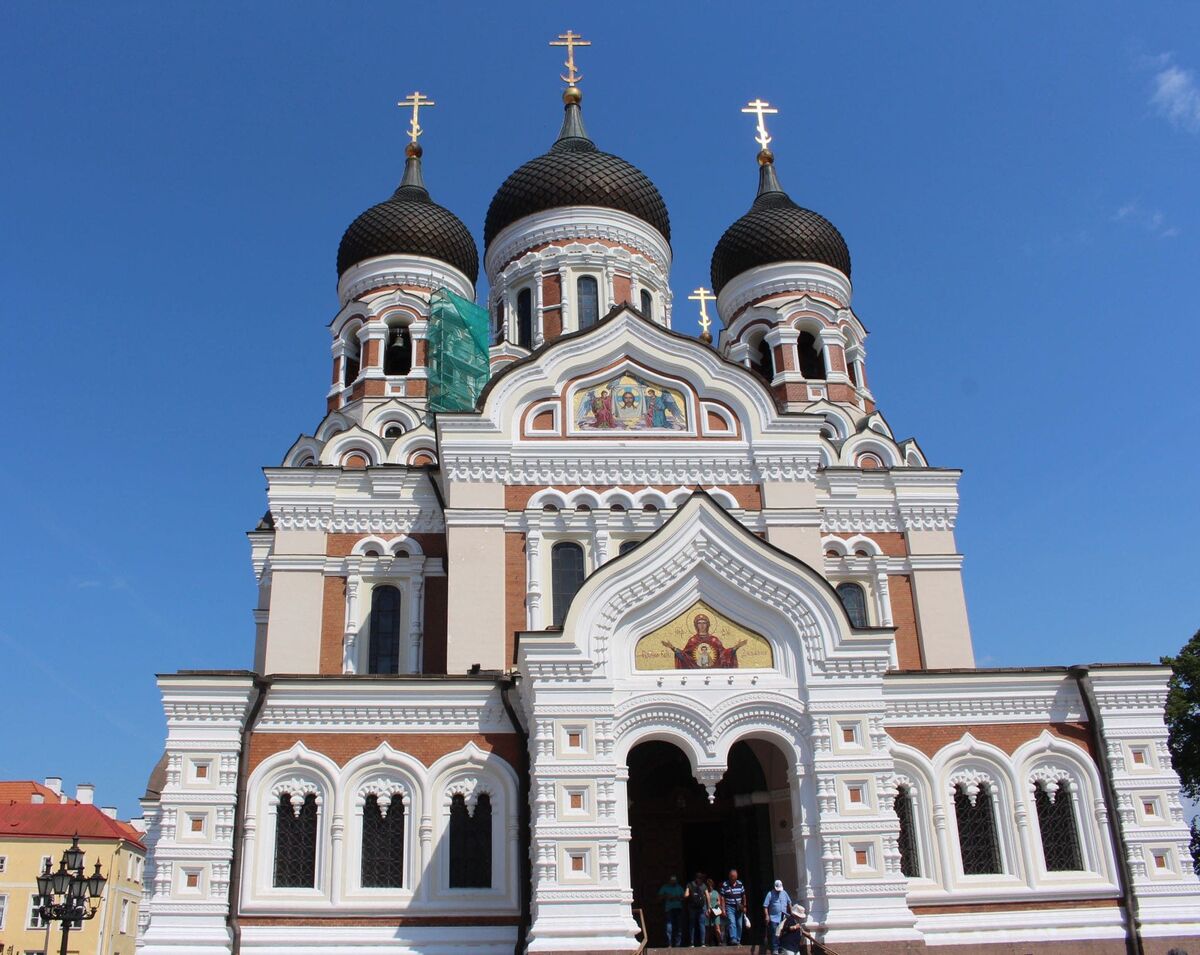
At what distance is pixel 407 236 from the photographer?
25141mm

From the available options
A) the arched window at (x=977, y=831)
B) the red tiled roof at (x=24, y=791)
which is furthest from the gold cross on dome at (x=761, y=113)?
the red tiled roof at (x=24, y=791)

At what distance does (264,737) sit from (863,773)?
22.0 ft

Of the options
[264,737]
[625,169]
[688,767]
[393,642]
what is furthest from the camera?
[625,169]

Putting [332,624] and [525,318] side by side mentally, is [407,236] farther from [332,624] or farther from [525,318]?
[332,624]

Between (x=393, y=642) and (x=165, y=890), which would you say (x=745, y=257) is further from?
(x=165, y=890)

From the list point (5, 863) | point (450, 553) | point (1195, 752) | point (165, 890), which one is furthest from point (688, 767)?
point (5, 863)

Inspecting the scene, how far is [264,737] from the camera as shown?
1386 cm

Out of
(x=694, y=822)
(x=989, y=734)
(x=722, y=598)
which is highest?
(x=722, y=598)

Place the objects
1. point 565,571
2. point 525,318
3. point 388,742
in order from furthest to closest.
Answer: point 525,318 → point 565,571 → point 388,742

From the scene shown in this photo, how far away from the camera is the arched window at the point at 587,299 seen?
22703mm

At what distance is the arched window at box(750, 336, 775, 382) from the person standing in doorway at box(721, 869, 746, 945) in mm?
12608

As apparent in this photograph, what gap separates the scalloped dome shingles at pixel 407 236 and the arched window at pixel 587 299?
3.90 metres

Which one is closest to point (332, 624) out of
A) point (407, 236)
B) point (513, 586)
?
point (513, 586)

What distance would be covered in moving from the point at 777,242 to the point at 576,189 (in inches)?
168
